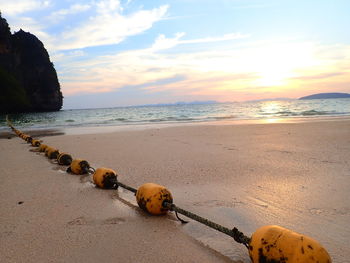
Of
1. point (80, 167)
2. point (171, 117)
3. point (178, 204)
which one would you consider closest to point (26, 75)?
point (171, 117)

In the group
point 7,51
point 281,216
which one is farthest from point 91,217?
point 7,51

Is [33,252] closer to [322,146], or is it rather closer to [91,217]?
[91,217]

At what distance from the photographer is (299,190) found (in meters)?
3.00

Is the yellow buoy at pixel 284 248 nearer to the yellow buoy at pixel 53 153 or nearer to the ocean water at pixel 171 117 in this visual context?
the yellow buoy at pixel 53 153

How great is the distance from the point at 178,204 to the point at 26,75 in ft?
341

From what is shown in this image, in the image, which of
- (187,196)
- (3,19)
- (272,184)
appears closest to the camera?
(187,196)

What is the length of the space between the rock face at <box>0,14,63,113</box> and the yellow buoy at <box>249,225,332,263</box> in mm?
83238

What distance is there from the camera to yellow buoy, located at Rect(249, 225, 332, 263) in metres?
1.29

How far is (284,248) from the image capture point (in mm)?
1351

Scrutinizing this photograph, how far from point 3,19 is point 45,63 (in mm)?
20060

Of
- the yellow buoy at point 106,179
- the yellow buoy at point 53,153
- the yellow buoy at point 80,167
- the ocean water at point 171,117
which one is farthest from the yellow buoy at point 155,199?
the ocean water at point 171,117

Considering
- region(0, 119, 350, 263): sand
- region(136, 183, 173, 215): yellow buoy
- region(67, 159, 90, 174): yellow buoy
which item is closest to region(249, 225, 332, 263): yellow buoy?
region(0, 119, 350, 263): sand

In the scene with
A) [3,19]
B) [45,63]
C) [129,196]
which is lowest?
[129,196]

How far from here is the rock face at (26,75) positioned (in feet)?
253
